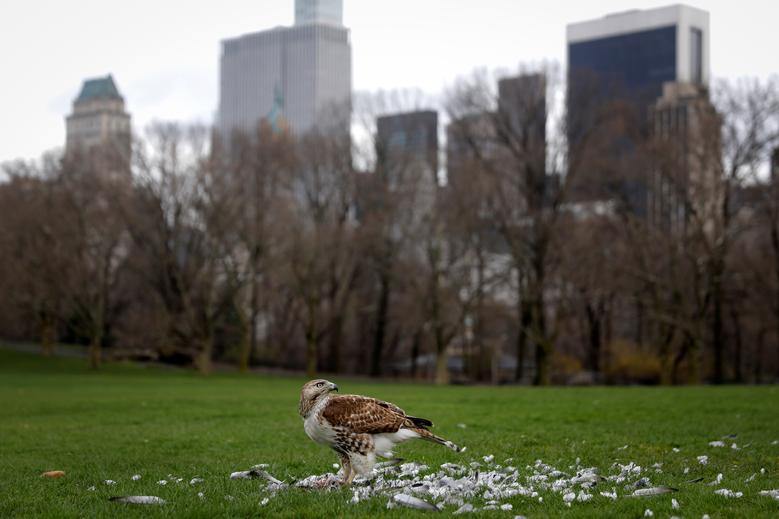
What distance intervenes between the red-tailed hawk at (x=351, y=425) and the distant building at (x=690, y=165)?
49964mm

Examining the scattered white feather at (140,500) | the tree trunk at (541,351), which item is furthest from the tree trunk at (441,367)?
the scattered white feather at (140,500)

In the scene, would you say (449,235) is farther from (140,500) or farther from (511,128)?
(140,500)

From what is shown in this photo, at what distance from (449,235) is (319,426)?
5095 cm

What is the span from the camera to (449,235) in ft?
202

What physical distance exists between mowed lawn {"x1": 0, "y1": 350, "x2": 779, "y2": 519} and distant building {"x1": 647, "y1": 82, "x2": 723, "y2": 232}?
1233 inches

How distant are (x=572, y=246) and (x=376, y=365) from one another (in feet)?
77.9

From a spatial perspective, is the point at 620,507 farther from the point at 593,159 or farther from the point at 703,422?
the point at 593,159

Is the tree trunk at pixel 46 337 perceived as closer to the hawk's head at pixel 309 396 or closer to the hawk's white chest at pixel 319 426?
the hawk's head at pixel 309 396

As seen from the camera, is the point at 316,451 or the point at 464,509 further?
the point at 316,451

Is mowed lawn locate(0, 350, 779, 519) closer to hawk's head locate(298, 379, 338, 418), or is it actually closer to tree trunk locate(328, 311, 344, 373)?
hawk's head locate(298, 379, 338, 418)

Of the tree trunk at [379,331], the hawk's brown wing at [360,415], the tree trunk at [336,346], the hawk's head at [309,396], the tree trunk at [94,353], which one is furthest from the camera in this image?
the tree trunk at [336,346]

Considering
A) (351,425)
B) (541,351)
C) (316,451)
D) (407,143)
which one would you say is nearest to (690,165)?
(541,351)

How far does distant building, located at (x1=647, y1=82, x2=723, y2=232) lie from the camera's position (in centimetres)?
5788

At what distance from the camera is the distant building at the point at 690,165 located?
5788cm
